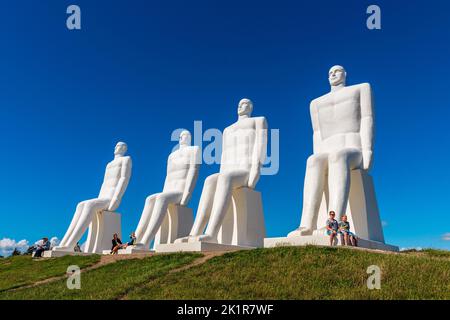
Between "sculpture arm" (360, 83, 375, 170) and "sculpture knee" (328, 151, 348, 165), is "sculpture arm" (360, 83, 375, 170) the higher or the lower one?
the higher one

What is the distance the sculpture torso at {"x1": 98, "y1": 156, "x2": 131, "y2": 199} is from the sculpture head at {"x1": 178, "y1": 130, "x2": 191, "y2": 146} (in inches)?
118

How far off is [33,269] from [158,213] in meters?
4.52

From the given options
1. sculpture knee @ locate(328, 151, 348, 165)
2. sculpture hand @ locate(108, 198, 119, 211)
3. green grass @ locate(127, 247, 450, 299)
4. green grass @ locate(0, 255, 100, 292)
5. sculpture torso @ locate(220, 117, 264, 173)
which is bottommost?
green grass @ locate(127, 247, 450, 299)

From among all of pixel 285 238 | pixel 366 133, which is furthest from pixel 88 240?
pixel 366 133

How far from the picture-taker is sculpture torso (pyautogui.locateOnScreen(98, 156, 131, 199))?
21.3 metres

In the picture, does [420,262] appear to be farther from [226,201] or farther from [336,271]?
[226,201]

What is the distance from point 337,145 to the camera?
580 inches

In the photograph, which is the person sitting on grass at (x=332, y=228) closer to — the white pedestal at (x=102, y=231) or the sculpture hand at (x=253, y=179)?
the sculpture hand at (x=253, y=179)

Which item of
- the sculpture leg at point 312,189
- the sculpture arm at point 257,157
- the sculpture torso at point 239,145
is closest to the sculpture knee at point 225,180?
the sculpture torso at point 239,145

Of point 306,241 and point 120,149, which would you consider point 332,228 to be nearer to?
point 306,241

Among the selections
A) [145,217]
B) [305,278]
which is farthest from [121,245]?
[305,278]

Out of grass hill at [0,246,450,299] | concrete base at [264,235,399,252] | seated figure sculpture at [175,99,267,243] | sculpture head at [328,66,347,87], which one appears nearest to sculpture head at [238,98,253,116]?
seated figure sculpture at [175,99,267,243]

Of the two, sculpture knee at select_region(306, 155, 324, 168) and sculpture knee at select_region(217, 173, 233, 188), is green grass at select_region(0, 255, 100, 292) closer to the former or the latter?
sculpture knee at select_region(217, 173, 233, 188)
